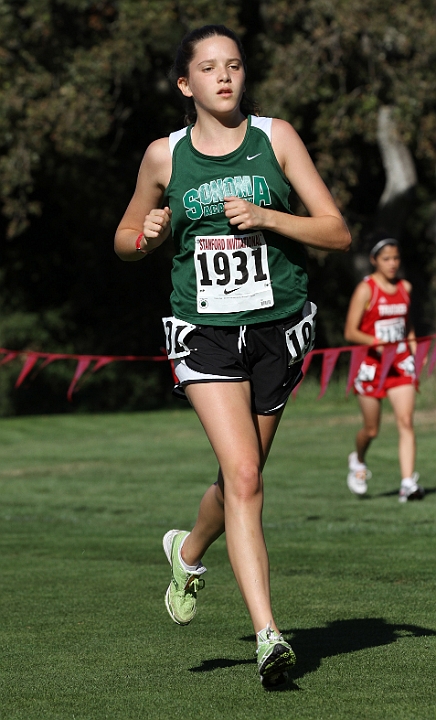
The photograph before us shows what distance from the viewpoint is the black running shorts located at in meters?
4.34

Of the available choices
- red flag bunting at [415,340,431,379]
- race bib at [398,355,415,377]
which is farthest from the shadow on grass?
race bib at [398,355,415,377]

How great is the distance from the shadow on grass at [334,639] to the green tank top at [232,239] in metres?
1.23

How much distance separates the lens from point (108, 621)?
17.6 feet

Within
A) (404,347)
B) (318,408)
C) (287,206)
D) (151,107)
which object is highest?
(151,107)

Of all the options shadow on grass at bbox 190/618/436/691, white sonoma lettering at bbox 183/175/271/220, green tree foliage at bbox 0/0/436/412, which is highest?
green tree foliage at bbox 0/0/436/412

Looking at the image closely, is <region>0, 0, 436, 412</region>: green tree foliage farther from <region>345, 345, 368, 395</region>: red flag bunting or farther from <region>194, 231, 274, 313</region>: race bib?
<region>194, 231, 274, 313</region>: race bib

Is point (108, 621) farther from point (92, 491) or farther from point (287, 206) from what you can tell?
point (92, 491)

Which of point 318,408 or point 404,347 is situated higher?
point 404,347

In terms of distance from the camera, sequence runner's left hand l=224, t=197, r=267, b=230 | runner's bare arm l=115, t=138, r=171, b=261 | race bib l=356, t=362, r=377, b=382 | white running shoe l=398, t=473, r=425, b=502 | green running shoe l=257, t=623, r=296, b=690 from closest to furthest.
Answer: green running shoe l=257, t=623, r=296, b=690 → runner's left hand l=224, t=197, r=267, b=230 → runner's bare arm l=115, t=138, r=171, b=261 → white running shoe l=398, t=473, r=425, b=502 → race bib l=356, t=362, r=377, b=382

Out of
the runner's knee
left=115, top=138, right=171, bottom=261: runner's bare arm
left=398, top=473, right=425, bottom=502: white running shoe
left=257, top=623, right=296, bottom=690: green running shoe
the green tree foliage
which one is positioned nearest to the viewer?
left=257, top=623, right=296, bottom=690: green running shoe

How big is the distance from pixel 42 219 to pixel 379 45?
29.9ft

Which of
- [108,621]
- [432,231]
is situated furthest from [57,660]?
[432,231]

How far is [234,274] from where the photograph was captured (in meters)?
4.34

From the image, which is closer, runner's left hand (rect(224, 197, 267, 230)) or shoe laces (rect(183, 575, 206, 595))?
runner's left hand (rect(224, 197, 267, 230))
